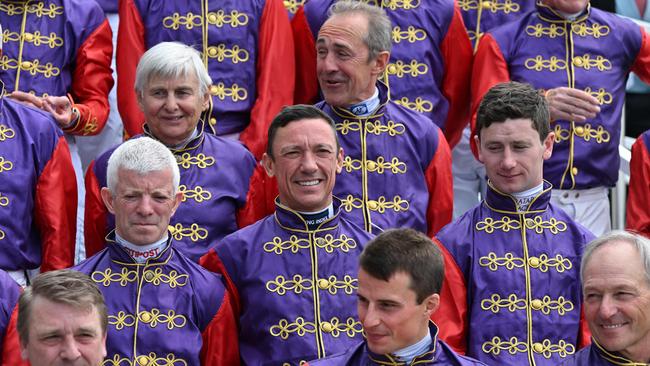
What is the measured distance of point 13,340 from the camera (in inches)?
263

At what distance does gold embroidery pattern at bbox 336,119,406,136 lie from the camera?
7828 millimetres

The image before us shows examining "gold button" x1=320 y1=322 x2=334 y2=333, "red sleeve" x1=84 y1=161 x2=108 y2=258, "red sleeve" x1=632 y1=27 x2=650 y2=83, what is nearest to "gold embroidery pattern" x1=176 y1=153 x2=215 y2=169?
"red sleeve" x1=84 y1=161 x2=108 y2=258

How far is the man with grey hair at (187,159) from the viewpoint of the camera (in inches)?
295

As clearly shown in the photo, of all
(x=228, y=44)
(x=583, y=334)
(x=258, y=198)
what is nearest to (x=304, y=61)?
(x=228, y=44)

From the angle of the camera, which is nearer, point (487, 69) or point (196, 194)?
point (196, 194)

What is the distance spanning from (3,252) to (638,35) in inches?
141

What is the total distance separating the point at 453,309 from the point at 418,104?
175cm

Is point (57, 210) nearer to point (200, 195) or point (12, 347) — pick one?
point (200, 195)

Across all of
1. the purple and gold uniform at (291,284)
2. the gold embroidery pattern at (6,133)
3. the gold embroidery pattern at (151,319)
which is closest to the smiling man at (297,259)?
the purple and gold uniform at (291,284)

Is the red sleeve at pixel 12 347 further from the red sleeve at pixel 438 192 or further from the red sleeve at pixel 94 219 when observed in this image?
the red sleeve at pixel 438 192

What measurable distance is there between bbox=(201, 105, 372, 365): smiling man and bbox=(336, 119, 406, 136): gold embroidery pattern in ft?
1.94

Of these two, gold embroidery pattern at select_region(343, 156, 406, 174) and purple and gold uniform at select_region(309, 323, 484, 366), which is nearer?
purple and gold uniform at select_region(309, 323, 484, 366)

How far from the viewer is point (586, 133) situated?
841 cm

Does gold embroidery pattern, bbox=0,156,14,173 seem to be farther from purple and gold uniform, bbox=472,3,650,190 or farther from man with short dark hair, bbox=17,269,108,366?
purple and gold uniform, bbox=472,3,650,190
